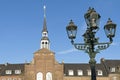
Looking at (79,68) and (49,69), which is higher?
(79,68)

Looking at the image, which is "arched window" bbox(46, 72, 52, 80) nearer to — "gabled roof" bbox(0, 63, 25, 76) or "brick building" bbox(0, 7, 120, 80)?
"brick building" bbox(0, 7, 120, 80)

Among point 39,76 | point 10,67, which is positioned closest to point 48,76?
point 39,76

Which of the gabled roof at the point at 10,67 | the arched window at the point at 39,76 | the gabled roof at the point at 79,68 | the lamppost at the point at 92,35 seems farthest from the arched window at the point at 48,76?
the lamppost at the point at 92,35

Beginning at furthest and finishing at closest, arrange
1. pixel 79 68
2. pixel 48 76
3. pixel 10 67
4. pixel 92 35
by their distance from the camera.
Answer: pixel 10 67 → pixel 79 68 → pixel 48 76 → pixel 92 35

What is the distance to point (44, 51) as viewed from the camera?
88875mm

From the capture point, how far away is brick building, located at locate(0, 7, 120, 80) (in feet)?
293

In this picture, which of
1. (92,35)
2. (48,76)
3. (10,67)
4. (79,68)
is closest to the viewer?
(92,35)

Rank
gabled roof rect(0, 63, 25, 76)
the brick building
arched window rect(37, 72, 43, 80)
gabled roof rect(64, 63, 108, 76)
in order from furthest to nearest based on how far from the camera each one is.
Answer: gabled roof rect(0, 63, 25, 76) < gabled roof rect(64, 63, 108, 76) < arched window rect(37, 72, 43, 80) < the brick building

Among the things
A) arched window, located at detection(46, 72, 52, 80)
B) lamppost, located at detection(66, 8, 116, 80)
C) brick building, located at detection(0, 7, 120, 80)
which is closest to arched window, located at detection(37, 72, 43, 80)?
brick building, located at detection(0, 7, 120, 80)

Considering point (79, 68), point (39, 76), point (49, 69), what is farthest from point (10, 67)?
point (79, 68)

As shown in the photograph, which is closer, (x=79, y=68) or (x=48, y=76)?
(x=48, y=76)

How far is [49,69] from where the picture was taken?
8938cm

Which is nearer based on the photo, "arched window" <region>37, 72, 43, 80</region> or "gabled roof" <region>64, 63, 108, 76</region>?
"arched window" <region>37, 72, 43, 80</region>

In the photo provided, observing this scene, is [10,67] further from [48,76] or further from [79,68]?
[79,68]
